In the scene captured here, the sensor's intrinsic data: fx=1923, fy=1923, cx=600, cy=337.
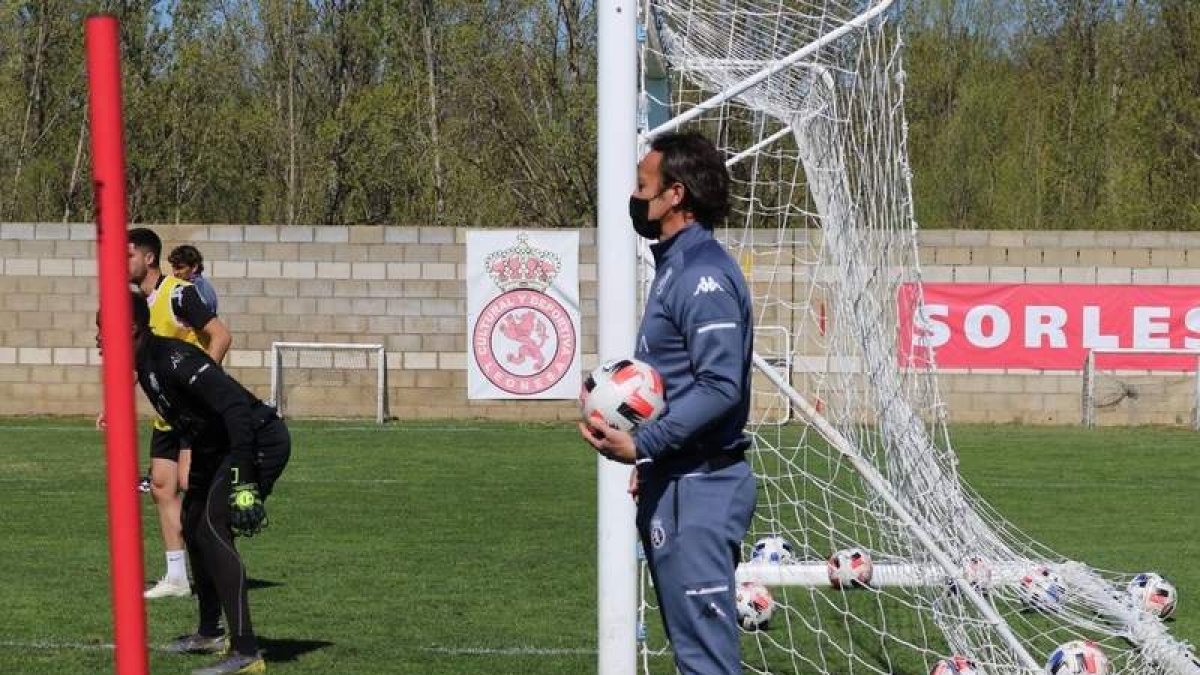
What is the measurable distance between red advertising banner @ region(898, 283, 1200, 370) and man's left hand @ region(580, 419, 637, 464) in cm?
1885

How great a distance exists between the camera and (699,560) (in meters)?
5.32

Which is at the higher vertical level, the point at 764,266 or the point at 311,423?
the point at 764,266

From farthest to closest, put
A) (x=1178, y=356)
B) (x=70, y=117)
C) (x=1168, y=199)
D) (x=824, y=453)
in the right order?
(x=70, y=117)
(x=1168, y=199)
(x=1178, y=356)
(x=824, y=453)

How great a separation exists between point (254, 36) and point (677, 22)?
32828mm

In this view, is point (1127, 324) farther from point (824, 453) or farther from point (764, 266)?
point (824, 453)

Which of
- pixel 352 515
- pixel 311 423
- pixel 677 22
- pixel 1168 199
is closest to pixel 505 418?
pixel 311 423

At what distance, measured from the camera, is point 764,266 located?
73.2 feet

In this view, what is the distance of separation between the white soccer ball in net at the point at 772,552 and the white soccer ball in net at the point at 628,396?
17.3 ft

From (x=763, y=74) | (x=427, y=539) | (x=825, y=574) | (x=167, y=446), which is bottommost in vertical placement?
(x=427, y=539)

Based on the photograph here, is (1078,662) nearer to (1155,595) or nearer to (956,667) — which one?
(956,667)

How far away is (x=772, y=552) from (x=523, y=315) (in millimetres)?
13354

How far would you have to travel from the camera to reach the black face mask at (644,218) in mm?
5566

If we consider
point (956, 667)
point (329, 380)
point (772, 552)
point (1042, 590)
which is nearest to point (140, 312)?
point (956, 667)

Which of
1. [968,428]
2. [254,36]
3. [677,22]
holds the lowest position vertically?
[968,428]
